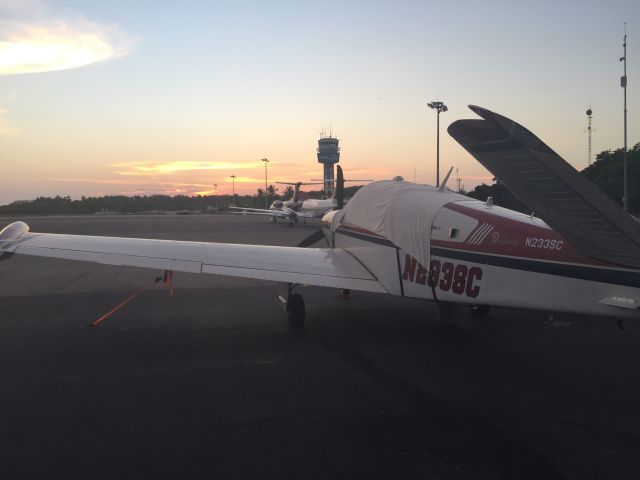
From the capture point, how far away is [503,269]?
271 inches

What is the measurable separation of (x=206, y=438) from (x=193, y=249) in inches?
211

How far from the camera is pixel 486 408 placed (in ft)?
18.7

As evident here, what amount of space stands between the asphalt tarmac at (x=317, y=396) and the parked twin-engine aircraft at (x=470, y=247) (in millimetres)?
1128

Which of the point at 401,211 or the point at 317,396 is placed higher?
the point at 401,211

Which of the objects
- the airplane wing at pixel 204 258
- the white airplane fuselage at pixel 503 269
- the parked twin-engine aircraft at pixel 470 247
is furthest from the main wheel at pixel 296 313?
the white airplane fuselage at pixel 503 269

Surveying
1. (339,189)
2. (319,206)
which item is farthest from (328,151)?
(339,189)

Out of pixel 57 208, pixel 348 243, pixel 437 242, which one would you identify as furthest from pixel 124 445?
pixel 57 208

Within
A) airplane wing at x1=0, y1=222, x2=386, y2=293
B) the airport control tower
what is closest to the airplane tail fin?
airplane wing at x1=0, y1=222, x2=386, y2=293

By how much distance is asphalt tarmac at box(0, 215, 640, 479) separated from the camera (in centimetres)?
448

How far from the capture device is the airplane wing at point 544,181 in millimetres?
3305

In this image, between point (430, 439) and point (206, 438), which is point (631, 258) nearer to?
point (430, 439)

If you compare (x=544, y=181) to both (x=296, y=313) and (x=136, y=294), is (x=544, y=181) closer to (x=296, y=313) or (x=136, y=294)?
(x=296, y=313)

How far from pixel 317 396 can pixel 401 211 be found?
4020mm

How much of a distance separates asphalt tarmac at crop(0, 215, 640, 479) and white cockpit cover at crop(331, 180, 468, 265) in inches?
70.3
